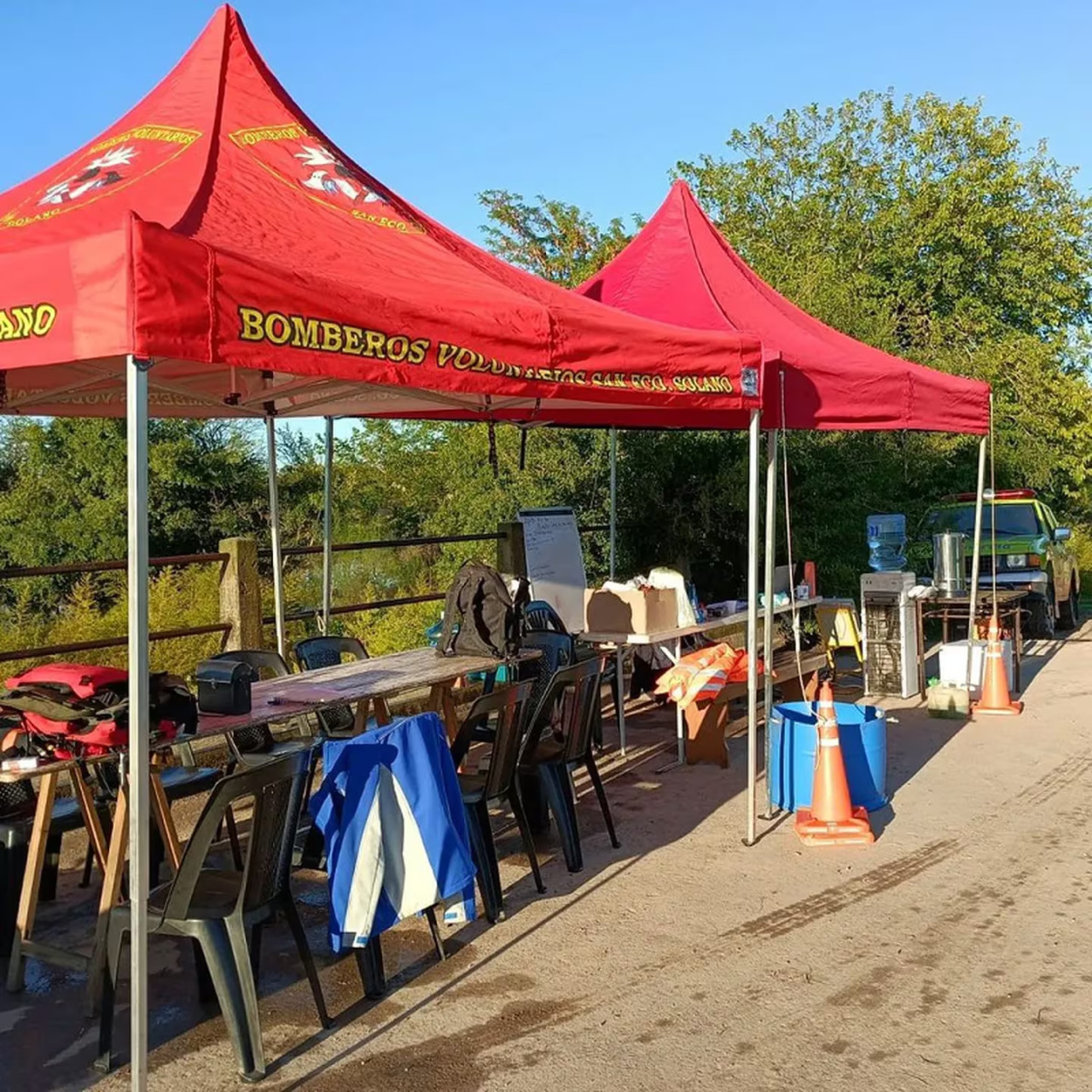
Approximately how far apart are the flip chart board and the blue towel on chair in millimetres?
5689

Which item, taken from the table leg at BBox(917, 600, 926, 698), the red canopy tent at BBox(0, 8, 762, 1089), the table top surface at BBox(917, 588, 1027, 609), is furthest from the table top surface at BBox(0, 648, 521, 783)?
the table top surface at BBox(917, 588, 1027, 609)

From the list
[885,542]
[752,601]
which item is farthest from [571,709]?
[885,542]

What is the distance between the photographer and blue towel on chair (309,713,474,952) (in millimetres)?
3924

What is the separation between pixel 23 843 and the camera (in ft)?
14.9

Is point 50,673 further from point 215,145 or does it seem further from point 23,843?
point 215,145

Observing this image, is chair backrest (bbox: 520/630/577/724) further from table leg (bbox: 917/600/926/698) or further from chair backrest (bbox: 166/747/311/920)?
table leg (bbox: 917/600/926/698)

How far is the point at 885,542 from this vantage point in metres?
11.6

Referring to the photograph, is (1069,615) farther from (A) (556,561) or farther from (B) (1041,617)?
(A) (556,561)

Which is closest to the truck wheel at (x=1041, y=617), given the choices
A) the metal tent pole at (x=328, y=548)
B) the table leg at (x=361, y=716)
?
the metal tent pole at (x=328, y=548)

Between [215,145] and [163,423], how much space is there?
1829cm

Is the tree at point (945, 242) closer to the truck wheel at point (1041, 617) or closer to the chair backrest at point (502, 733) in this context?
the truck wheel at point (1041, 617)

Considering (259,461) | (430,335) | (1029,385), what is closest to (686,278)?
(430,335)

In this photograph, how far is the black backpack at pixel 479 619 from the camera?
6.62 meters

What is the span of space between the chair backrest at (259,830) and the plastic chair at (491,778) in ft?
3.28
